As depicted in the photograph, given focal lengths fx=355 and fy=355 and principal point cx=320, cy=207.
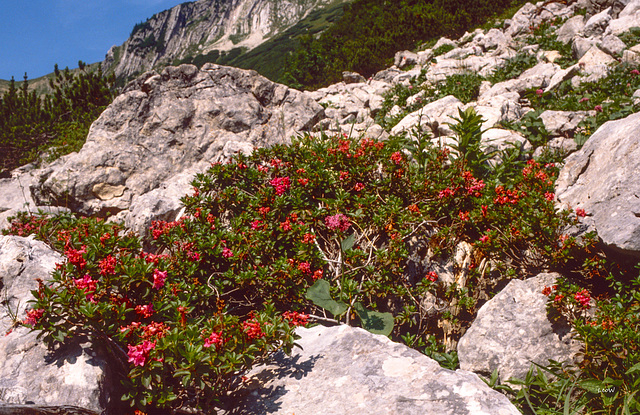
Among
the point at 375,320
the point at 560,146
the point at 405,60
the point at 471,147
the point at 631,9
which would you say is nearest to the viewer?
the point at 375,320

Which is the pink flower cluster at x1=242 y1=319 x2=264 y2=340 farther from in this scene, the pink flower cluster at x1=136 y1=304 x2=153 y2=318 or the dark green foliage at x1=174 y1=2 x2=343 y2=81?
the dark green foliage at x1=174 y1=2 x2=343 y2=81

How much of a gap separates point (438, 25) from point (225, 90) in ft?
56.9

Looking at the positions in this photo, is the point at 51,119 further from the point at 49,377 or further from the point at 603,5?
the point at 603,5

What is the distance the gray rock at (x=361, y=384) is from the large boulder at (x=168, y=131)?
4.04 metres

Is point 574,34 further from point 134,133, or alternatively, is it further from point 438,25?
point 134,133

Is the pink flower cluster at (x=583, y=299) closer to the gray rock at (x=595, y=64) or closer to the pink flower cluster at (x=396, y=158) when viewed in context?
the pink flower cluster at (x=396, y=158)

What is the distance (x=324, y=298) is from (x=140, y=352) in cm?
182

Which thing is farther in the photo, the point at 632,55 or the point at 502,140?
the point at 632,55

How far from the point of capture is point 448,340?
4.00 metres

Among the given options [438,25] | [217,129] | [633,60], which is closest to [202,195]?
[217,129]

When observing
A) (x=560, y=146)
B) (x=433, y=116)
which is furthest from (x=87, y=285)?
(x=560, y=146)

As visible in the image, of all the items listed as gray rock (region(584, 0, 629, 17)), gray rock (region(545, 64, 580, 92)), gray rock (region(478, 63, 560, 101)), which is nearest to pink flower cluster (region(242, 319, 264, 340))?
gray rock (region(478, 63, 560, 101))

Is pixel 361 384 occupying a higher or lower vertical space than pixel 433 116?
lower

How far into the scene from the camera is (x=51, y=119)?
17.0 metres
